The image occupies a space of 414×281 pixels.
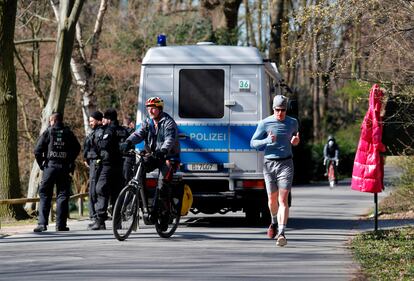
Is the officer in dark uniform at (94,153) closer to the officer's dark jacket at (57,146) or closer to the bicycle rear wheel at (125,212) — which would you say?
the officer's dark jacket at (57,146)

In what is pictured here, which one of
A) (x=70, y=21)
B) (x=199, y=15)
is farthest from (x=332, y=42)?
(x=199, y=15)

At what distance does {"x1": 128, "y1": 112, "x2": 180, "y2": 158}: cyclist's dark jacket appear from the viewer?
14.7 m

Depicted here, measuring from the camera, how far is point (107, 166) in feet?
54.8

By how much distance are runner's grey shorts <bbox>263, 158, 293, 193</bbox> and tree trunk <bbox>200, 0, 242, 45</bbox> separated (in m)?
21.9

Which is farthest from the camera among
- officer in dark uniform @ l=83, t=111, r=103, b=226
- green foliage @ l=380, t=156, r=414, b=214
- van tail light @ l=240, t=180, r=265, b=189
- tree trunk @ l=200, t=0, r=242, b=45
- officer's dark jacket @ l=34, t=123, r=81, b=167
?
tree trunk @ l=200, t=0, r=242, b=45

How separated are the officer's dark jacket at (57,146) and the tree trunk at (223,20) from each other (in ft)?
Answer: 64.5

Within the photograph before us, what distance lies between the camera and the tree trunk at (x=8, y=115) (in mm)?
20625

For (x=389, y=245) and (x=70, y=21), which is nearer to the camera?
(x=389, y=245)

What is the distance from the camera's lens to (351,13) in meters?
14.7

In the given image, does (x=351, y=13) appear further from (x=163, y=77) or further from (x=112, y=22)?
(x=112, y=22)

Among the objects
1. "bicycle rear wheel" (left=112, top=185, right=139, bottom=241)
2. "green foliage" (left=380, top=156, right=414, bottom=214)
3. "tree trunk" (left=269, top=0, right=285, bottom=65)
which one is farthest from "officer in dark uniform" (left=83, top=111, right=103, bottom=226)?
"tree trunk" (left=269, top=0, right=285, bottom=65)

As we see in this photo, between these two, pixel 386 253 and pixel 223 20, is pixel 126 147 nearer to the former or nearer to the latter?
pixel 386 253

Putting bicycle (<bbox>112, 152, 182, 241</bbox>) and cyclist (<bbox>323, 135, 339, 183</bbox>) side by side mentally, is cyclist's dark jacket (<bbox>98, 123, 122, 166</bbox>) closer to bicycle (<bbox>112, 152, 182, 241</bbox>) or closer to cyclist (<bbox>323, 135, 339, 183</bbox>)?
bicycle (<bbox>112, 152, 182, 241</bbox>)

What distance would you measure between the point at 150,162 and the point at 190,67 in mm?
3190
